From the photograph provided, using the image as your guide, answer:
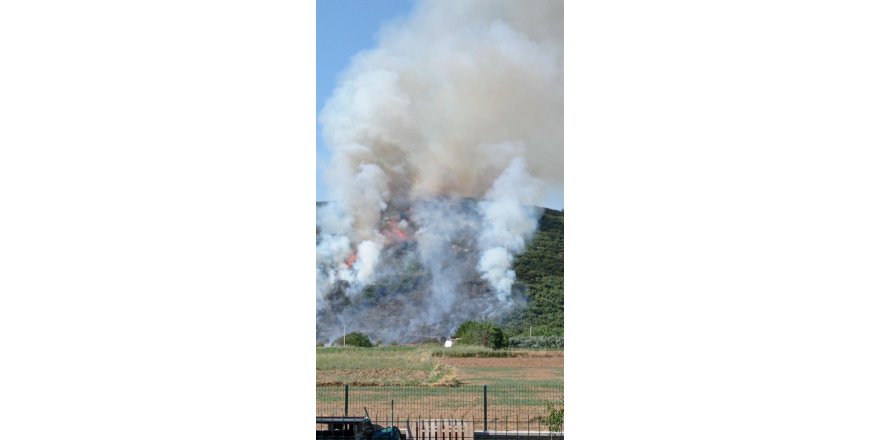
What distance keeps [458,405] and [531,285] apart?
87 cm

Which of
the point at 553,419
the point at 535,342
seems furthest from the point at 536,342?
the point at 553,419

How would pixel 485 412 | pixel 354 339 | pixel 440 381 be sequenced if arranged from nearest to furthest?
pixel 485 412
pixel 440 381
pixel 354 339

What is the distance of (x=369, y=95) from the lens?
5.66 metres

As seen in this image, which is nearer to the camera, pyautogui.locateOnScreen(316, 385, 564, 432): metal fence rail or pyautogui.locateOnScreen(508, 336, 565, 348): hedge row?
pyautogui.locateOnScreen(316, 385, 564, 432): metal fence rail

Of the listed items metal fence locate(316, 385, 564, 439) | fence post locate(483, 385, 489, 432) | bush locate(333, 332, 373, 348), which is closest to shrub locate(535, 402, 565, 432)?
metal fence locate(316, 385, 564, 439)

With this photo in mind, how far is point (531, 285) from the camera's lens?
561 cm

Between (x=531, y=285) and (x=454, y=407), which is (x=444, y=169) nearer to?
(x=531, y=285)

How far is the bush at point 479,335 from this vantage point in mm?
5523

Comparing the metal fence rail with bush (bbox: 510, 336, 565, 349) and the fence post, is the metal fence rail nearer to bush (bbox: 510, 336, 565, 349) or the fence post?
the fence post

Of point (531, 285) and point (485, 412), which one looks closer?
point (485, 412)

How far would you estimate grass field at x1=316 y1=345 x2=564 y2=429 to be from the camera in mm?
5309

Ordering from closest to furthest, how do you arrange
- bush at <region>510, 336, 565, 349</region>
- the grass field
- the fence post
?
the fence post, the grass field, bush at <region>510, 336, 565, 349</region>

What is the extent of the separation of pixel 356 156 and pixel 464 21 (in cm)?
107
